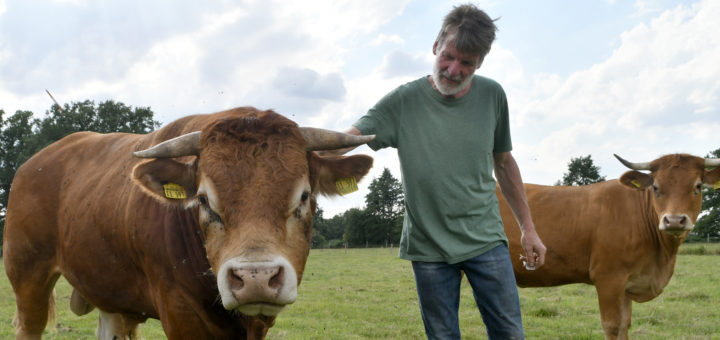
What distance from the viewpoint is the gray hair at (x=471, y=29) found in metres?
3.08

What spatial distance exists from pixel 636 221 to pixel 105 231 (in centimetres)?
729

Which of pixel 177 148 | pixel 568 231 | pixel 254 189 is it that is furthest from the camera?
pixel 568 231

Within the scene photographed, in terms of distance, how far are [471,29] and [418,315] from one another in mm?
7574

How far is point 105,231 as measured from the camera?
13.4 feet

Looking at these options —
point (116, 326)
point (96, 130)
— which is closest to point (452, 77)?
point (116, 326)

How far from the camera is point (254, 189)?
2598 millimetres

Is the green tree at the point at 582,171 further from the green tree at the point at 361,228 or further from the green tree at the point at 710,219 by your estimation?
the green tree at the point at 361,228

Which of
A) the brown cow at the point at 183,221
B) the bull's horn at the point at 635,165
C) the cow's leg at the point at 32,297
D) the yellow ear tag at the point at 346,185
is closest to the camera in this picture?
the brown cow at the point at 183,221

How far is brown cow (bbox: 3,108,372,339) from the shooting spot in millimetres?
2525

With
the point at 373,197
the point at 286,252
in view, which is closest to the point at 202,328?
the point at 286,252

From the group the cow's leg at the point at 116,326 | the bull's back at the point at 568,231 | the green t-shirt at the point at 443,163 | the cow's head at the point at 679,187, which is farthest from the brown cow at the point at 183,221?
the cow's head at the point at 679,187

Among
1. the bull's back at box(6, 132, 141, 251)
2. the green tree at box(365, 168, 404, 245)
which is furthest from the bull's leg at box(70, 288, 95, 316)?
the green tree at box(365, 168, 404, 245)

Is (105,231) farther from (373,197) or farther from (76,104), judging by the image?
(373,197)

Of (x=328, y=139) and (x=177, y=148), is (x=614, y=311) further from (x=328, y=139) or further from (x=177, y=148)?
(x=177, y=148)
